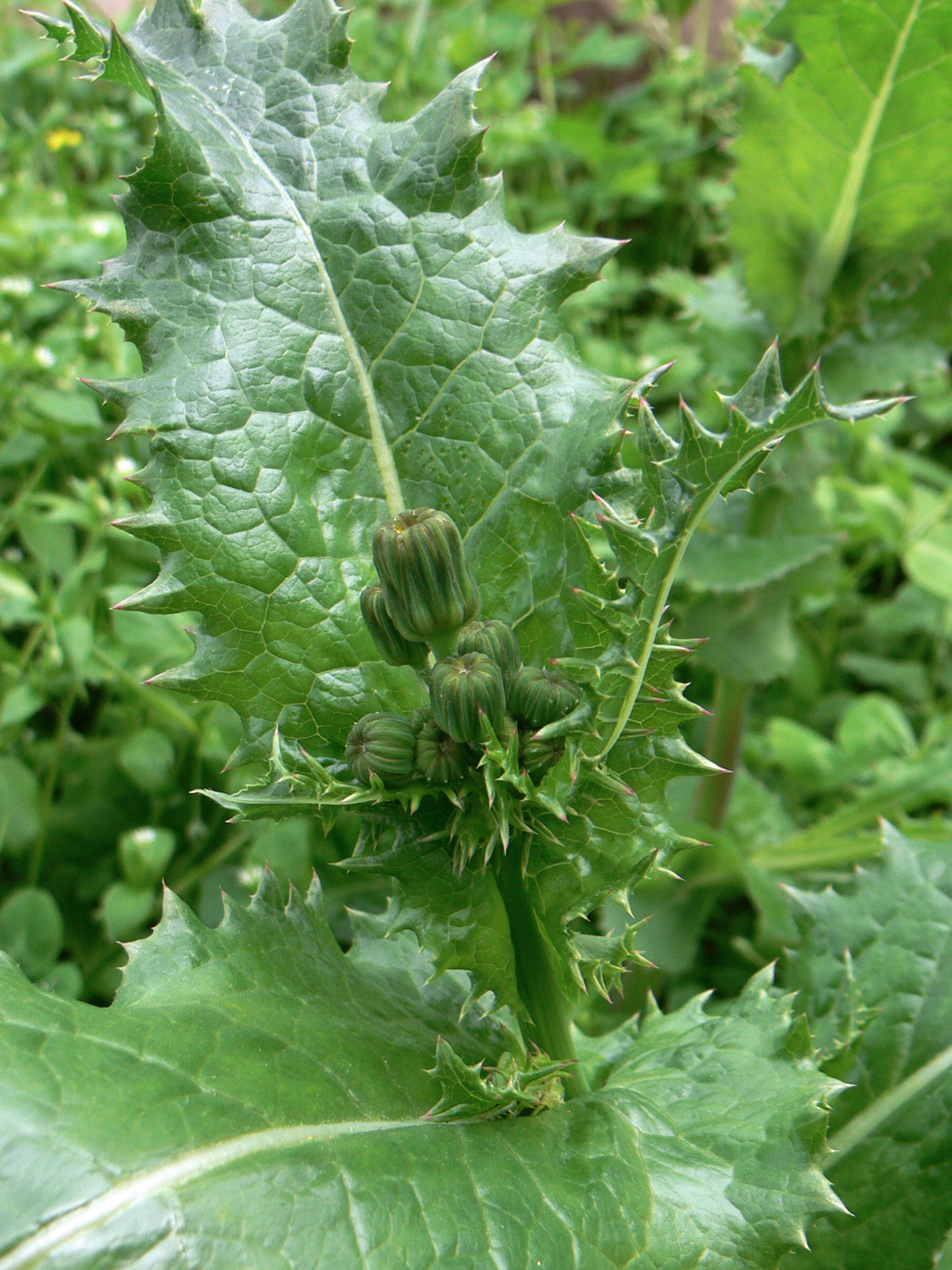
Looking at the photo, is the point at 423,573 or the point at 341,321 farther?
the point at 341,321

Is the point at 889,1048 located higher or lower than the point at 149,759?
higher

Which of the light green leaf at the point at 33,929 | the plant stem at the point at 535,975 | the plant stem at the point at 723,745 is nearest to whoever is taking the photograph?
the plant stem at the point at 535,975

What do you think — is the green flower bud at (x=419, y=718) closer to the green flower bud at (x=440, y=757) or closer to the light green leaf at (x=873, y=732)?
the green flower bud at (x=440, y=757)

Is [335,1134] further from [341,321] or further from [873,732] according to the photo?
[873,732]

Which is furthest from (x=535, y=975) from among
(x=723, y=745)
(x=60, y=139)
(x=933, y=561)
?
(x=60, y=139)

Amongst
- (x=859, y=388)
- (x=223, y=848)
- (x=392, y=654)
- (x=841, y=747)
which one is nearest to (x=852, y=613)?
(x=841, y=747)

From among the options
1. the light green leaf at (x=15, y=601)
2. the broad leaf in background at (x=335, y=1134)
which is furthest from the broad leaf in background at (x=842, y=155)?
the light green leaf at (x=15, y=601)

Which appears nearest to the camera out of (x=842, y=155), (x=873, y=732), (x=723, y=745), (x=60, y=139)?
(x=842, y=155)
